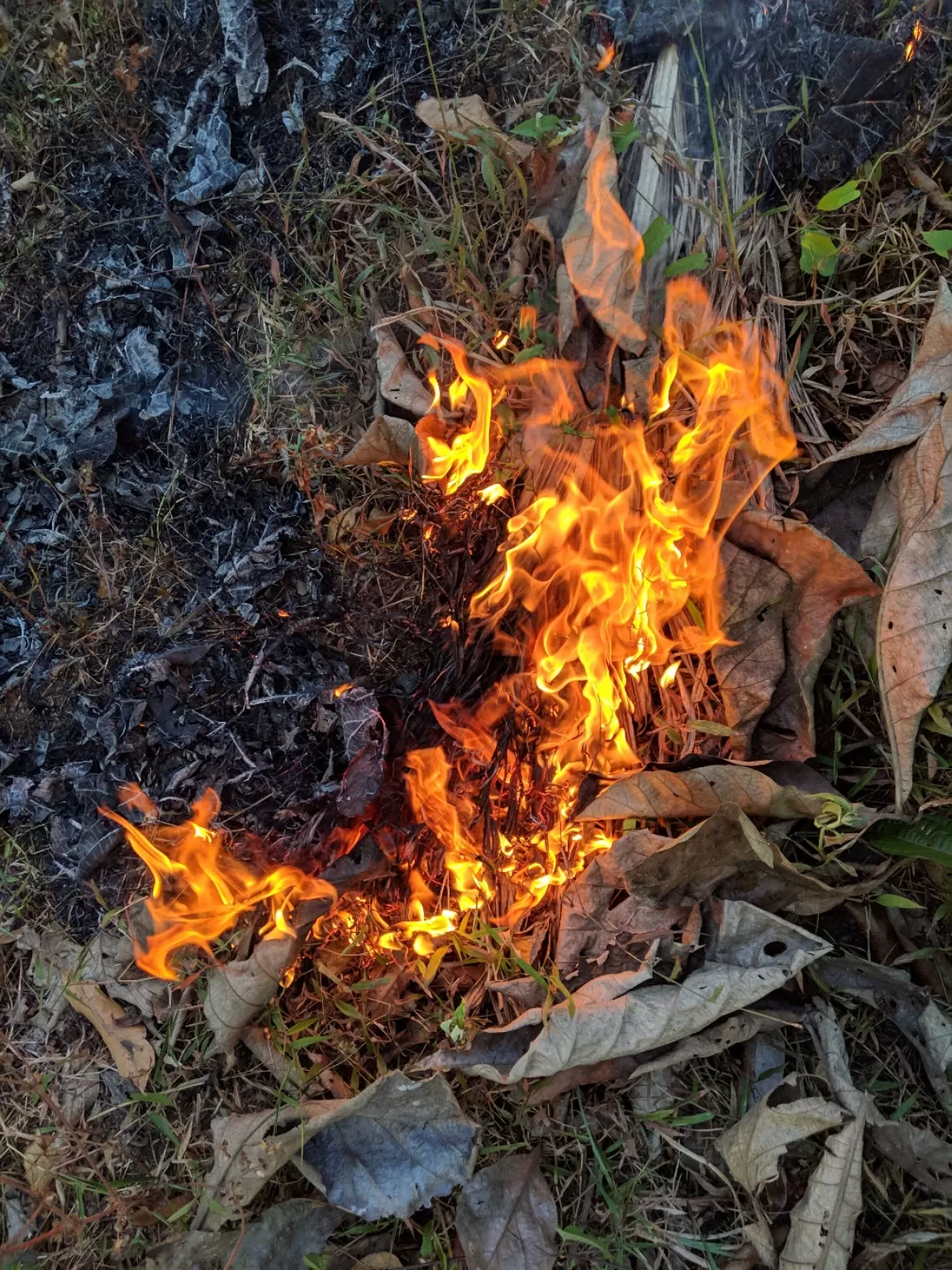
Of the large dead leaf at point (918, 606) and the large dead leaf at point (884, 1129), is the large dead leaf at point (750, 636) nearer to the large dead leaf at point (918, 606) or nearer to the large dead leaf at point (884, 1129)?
the large dead leaf at point (918, 606)

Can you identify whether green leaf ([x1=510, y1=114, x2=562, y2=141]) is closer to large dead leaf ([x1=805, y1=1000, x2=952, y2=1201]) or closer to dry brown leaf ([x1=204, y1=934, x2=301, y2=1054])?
dry brown leaf ([x1=204, y1=934, x2=301, y2=1054])

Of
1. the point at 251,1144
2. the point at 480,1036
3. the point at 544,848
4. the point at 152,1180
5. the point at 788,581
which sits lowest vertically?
the point at 152,1180

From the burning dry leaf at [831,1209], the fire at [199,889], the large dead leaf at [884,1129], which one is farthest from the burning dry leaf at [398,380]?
the burning dry leaf at [831,1209]

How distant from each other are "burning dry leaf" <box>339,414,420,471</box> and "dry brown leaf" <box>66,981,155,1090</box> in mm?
1459

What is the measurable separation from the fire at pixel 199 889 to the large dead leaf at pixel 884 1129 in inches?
44.3

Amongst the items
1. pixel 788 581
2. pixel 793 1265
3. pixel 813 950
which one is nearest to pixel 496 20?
pixel 788 581

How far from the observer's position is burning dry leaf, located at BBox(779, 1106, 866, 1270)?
180 cm

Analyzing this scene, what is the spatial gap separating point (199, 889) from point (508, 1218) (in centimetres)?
100

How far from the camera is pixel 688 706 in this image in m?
2.08

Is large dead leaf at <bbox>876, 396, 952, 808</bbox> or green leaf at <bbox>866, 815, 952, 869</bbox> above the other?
large dead leaf at <bbox>876, 396, 952, 808</bbox>

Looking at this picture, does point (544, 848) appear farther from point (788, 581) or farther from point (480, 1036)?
point (788, 581)

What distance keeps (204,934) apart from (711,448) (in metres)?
1.62

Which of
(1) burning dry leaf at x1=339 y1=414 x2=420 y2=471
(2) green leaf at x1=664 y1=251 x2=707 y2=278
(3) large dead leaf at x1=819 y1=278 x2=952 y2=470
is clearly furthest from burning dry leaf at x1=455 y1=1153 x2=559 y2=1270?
(2) green leaf at x1=664 y1=251 x2=707 y2=278

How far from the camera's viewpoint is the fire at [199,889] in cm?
209
